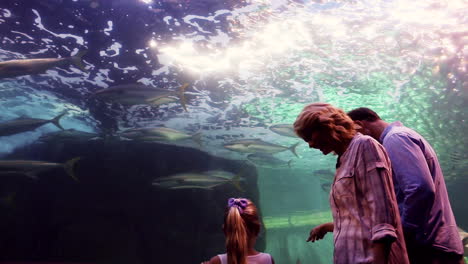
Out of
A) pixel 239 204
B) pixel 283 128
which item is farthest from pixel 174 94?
pixel 239 204

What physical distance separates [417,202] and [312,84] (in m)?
9.15

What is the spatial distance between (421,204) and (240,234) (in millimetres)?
1642

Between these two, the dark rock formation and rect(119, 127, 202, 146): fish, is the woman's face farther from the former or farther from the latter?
the dark rock formation

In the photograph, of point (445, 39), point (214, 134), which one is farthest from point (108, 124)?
point (445, 39)

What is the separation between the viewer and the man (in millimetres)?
2109

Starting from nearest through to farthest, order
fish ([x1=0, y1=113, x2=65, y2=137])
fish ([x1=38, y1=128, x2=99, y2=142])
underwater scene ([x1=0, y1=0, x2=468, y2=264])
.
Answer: underwater scene ([x1=0, y1=0, x2=468, y2=264]), fish ([x1=0, y1=113, x2=65, y2=137]), fish ([x1=38, y1=128, x2=99, y2=142])

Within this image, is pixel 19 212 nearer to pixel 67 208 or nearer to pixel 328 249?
pixel 67 208

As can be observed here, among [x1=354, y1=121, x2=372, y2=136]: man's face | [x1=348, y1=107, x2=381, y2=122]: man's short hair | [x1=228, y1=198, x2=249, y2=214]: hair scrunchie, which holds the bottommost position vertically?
[x1=228, y1=198, x2=249, y2=214]: hair scrunchie

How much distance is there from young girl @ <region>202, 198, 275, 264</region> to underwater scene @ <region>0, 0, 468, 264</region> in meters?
4.87

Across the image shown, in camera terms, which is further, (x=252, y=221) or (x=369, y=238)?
(x=252, y=221)

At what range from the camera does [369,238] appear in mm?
1778

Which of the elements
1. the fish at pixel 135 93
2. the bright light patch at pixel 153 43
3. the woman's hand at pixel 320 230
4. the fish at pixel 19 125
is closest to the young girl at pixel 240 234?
the woman's hand at pixel 320 230

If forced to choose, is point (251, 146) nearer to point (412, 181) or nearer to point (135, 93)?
point (135, 93)

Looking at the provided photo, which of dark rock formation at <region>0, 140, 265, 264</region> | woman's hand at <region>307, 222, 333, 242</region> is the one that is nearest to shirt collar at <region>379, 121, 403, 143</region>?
woman's hand at <region>307, 222, 333, 242</region>
